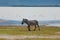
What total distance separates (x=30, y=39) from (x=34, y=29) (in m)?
2.26

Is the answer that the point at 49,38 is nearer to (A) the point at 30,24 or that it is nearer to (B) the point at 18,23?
(A) the point at 30,24

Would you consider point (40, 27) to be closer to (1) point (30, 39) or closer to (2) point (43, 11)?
(2) point (43, 11)

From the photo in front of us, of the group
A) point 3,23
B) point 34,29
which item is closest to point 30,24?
point 34,29

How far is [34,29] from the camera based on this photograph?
9109mm

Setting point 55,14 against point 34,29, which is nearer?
point 34,29

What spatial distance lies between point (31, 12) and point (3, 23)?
1.46 m

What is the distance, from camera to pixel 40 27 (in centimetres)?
959
